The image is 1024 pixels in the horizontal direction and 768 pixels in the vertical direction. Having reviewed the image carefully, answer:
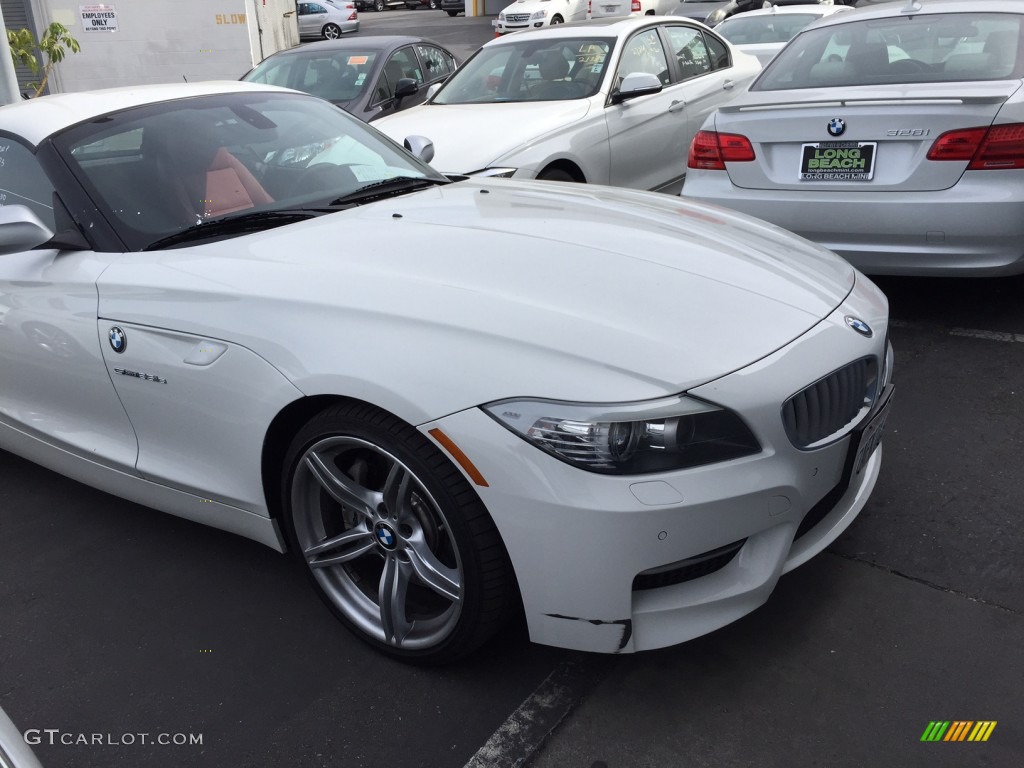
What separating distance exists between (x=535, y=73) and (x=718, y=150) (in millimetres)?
2252

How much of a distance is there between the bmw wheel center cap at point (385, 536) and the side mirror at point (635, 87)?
15.2 ft

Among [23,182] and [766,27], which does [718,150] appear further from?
[766,27]

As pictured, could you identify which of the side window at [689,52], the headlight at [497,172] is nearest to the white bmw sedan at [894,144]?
the headlight at [497,172]

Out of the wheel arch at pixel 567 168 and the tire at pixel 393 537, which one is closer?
the tire at pixel 393 537

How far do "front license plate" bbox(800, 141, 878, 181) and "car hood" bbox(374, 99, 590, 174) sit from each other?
5.93ft

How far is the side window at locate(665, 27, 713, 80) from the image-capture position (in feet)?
24.6

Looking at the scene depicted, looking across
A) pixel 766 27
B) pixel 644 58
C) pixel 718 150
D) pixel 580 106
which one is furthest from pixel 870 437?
pixel 766 27

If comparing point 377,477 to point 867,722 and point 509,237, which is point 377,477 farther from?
point 867,722

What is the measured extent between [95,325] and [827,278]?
2.23 meters

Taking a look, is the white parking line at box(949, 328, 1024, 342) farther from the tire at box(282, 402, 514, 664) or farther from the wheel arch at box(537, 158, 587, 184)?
the tire at box(282, 402, 514, 664)

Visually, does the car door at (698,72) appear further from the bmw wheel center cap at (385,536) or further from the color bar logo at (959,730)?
the color bar logo at (959,730)

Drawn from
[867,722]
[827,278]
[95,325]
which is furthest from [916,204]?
[95,325]

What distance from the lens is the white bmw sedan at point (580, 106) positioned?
5914 mm

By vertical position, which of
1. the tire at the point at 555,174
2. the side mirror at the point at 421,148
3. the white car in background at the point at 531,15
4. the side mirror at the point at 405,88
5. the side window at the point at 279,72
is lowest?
the white car in background at the point at 531,15
